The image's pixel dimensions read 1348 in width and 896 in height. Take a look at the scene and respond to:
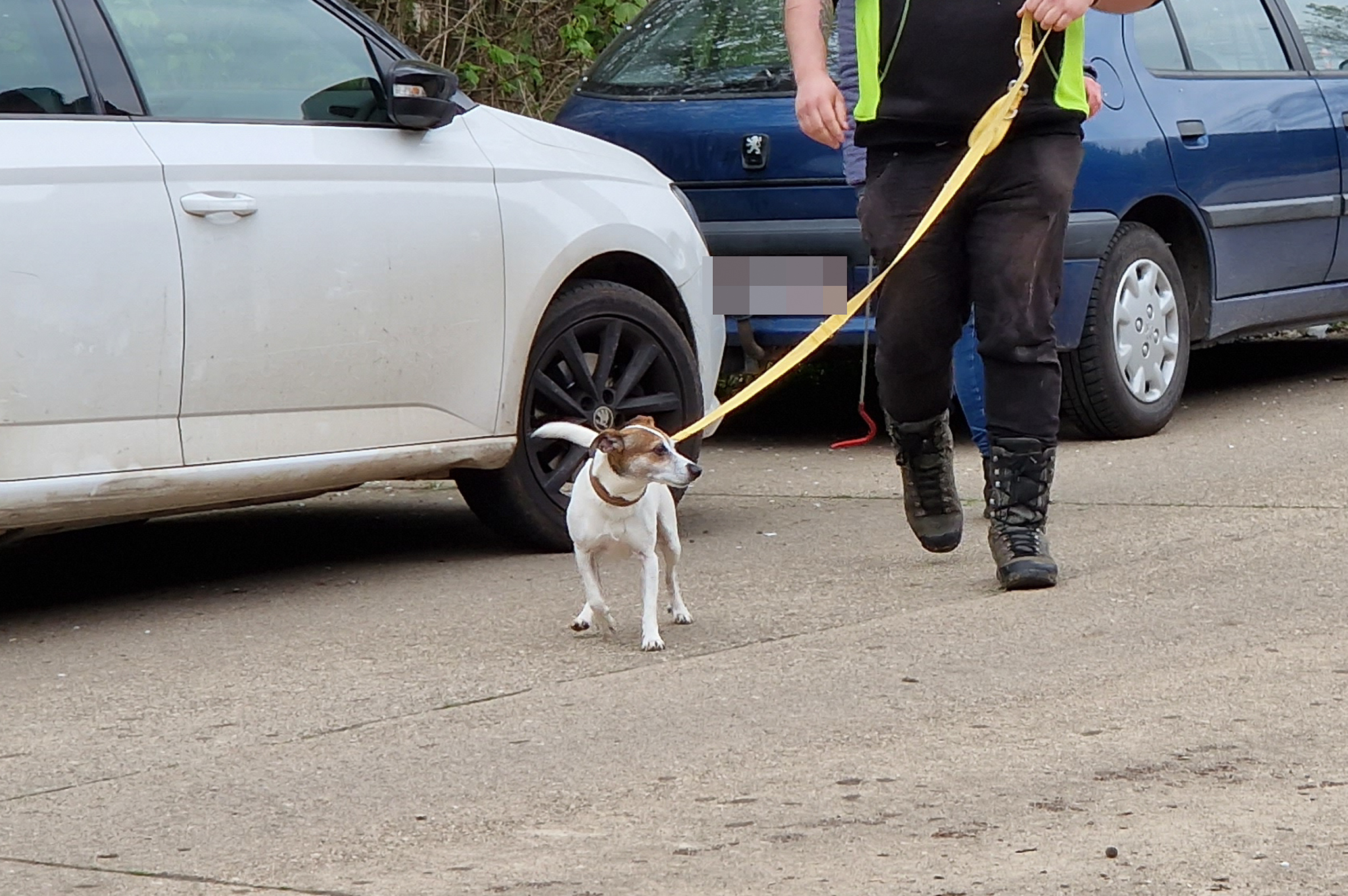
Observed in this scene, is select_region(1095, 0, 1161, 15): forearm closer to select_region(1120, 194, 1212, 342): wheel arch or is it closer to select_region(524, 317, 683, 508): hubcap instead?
select_region(524, 317, 683, 508): hubcap

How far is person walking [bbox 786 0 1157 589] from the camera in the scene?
5285 millimetres

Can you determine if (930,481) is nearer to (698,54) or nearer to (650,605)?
(650,605)

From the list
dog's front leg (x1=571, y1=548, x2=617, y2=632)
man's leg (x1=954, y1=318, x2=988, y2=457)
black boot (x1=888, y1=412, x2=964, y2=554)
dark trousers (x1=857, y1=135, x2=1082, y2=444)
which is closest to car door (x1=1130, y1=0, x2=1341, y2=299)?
man's leg (x1=954, y1=318, x2=988, y2=457)

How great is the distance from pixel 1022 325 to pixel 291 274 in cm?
179

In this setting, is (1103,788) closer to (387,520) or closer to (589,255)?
(589,255)

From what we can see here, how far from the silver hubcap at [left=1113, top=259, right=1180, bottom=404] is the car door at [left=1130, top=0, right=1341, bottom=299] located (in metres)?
0.33

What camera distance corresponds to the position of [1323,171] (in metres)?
8.94

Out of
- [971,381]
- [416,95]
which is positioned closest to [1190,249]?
[971,381]

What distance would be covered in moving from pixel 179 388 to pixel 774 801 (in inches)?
88.5

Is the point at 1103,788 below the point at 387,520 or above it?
above

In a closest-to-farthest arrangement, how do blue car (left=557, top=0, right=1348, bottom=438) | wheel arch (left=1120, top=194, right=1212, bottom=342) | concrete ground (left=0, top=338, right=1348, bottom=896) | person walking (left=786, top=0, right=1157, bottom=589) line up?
concrete ground (left=0, top=338, right=1348, bottom=896), person walking (left=786, top=0, right=1157, bottom=589), blue car (left=557, top=0, right=1348, bottom=438), wheel arch (left=1120, top=194, right=1212, bottom=342)

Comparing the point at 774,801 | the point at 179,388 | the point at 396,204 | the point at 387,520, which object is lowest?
the point at 387,520

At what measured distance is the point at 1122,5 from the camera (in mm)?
5578

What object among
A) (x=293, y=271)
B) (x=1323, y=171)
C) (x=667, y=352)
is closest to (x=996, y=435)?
(x=667, y=352)
